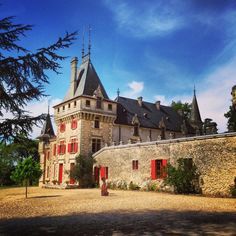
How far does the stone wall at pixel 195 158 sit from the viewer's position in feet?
54.1

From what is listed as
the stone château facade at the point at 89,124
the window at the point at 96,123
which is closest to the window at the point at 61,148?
the stone château facade at the point at 89,124

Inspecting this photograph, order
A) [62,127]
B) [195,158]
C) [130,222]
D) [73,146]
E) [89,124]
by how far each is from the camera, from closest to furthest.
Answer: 1. [130,222]
2. [195,158]
3. [89,124]
4. [73,146]
5. [62,127]

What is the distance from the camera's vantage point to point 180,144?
19453 millimetres

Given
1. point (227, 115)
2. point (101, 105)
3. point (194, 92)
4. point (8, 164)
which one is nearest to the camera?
point (101, 105)

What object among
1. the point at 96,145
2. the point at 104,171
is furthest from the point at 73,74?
the point at 104,171

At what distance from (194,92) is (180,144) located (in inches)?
895

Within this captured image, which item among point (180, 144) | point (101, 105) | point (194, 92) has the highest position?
point (194, 92)

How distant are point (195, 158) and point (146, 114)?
1720cm

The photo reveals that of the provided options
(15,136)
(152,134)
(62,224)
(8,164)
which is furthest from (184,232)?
(8,164)

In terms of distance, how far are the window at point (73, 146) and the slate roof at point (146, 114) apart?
4.92 m

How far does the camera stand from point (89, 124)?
2894 cm

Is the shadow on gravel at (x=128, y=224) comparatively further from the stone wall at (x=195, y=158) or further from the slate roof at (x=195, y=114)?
the slate roof at (x=195, y=114)

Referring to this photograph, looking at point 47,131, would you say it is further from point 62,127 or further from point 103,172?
point 103,172

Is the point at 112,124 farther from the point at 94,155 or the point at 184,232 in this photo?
the point at 184,232
